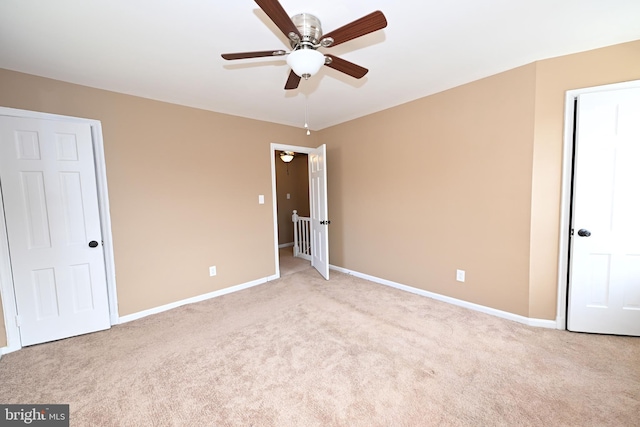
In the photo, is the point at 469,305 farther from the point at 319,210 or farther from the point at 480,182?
the point at 319,210

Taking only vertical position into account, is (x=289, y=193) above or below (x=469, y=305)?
above

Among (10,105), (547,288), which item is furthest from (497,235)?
(10,105)

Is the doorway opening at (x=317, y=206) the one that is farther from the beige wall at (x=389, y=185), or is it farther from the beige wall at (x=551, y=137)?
the beige wall at (x=551, y=137)

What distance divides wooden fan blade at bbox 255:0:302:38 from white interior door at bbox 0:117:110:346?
2340mm

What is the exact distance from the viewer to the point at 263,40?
186 cm

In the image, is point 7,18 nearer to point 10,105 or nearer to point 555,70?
point 10,105

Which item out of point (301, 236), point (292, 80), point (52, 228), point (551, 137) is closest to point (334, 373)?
point (292, 80)

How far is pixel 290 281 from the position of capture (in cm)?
379

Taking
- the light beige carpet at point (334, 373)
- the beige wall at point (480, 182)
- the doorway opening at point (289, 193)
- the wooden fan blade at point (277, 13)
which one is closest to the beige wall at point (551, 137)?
the beige wall at point (480, 182)

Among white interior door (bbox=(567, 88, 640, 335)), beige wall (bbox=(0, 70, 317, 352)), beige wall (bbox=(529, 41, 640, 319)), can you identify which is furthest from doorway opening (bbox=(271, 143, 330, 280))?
white interior door (bbox=(567, 88, 640, 335))

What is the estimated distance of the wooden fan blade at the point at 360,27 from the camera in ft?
4.08

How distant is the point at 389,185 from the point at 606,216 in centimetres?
201

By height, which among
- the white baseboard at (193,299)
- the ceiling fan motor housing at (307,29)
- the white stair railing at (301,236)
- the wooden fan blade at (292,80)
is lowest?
the white baseboard at (193,299)

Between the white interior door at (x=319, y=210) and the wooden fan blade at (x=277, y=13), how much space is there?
2.26 meters
